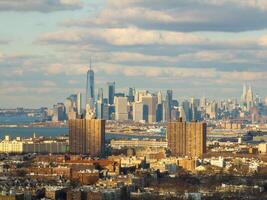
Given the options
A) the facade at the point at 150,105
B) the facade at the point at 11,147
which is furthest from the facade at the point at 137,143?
the facade at the point at 150,105

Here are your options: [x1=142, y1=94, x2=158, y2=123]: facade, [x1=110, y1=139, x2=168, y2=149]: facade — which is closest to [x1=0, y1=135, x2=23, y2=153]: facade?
[x1=110, y1=139, x2=168, y2=149]: facade

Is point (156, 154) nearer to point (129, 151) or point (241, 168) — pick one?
point (129, 151)

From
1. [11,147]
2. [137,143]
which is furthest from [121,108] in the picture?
[11,147]

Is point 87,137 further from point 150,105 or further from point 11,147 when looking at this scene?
point 150,105

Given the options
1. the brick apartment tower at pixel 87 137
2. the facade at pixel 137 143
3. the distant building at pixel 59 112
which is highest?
the distant building at pixel 59 112

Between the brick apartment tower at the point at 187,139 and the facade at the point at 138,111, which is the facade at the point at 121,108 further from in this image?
the brick apartment tower at the point at 187,139

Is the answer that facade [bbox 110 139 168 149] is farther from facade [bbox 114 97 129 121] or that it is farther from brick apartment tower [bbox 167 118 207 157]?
facade [bbox 114 97 129 121]

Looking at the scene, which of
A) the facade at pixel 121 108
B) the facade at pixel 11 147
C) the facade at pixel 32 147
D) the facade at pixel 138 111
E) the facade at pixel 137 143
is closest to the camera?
the facade at pixel 32 147
